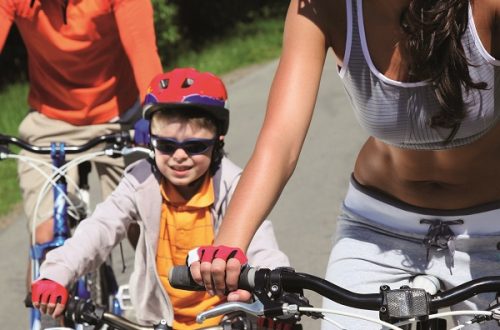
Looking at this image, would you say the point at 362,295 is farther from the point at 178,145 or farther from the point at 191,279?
the point at 178,145

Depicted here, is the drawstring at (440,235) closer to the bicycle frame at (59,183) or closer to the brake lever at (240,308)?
the brake lever at (240,308)

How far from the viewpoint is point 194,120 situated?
436 cm

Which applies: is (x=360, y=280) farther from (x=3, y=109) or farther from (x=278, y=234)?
(x=3, y=109)

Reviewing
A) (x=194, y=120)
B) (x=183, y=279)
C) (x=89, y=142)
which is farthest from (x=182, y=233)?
(x=183, y=279)

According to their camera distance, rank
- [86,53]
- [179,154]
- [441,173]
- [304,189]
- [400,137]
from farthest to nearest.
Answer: [304,189] < [86,53] < [179,154] < [441,173] < [400,137]

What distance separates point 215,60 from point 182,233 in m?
9.83

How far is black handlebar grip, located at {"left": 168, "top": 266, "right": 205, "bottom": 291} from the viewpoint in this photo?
2.44m

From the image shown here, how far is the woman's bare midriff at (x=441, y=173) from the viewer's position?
296 centimetres

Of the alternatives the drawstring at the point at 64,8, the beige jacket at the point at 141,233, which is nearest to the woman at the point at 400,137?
the beige jacket at the point at 141,233

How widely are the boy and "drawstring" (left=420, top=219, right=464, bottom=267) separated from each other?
121 cm

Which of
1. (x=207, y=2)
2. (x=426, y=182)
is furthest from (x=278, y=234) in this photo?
(x=207, y=2)

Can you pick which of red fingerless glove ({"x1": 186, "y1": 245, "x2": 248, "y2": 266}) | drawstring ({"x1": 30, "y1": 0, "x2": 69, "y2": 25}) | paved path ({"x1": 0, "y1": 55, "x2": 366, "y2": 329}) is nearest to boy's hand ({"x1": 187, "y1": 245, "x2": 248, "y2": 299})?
red fingerless glove ({"x1": 186, "y1": 245, "x2": 248, "y2": 266})

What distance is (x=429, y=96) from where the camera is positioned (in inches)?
108

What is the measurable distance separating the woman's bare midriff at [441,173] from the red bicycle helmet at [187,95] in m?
1.33
